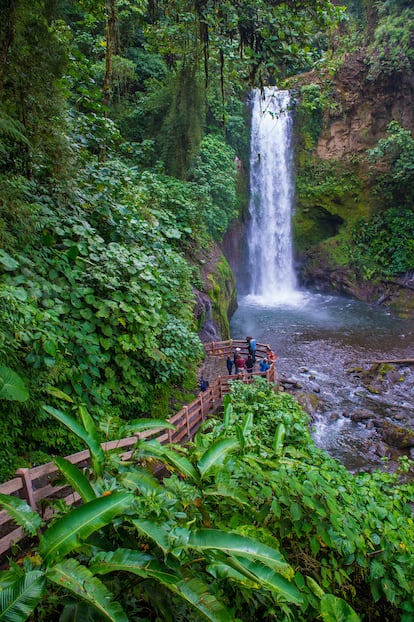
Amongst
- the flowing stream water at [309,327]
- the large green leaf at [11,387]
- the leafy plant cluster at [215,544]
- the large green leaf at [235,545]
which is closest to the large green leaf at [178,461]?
the leafy plant cluster at [215,544]

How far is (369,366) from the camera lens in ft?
42.9

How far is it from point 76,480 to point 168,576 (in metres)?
0.89

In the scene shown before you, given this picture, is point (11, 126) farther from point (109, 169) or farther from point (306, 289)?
point (306, 289)

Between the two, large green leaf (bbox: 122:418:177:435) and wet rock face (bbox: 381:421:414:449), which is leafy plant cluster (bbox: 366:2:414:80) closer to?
wet rock face (bbox: 381:421:414:449)

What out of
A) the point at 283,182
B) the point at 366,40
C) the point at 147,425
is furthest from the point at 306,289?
the point at 147,425

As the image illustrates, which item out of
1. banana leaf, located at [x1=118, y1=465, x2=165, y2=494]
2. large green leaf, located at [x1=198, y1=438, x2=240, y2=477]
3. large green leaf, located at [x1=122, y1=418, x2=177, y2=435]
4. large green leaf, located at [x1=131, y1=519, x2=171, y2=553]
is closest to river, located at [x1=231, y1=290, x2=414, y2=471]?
large green leaf, located at [x1=198, y1=438, x2=240, y2=477]

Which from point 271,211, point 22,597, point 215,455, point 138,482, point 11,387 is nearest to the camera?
point 22,597

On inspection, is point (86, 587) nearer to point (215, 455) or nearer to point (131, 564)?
point (131, 564)

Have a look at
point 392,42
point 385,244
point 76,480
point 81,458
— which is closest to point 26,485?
point 81,458

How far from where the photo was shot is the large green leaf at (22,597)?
169cm

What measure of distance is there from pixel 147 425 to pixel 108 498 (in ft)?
4.02

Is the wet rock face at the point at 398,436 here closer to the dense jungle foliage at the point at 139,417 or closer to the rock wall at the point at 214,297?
the dense jungle foliage at the point at 139,417

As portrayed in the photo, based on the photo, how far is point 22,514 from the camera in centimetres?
233

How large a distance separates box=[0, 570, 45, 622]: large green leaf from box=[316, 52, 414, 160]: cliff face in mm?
24348
